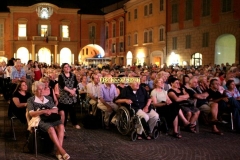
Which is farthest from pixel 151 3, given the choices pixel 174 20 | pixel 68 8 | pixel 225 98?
pixel 225 98

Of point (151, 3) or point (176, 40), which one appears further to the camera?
point (151, 3)

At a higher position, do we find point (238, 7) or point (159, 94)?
point (238, 7)

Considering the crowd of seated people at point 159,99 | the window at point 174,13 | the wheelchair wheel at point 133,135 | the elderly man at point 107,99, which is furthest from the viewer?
the window at point 174,13

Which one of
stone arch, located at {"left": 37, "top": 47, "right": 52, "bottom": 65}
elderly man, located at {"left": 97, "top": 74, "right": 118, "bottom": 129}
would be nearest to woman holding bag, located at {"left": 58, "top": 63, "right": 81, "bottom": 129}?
elderly man, located at {"left": 97, "top": 74, "right": 118, "bottom": 129}

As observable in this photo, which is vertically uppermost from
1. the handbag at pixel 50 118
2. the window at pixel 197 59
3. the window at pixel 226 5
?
the window at pixel 226 5

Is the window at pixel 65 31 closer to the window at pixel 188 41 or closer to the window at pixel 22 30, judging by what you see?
the window at pixel 22 30

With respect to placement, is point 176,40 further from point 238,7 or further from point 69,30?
point 69,30

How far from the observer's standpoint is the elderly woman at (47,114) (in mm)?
6570

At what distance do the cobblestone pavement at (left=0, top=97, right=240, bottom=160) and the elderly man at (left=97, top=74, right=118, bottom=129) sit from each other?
1.83 feet

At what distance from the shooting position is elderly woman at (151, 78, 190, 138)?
347 inches

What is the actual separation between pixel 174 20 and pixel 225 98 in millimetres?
23592

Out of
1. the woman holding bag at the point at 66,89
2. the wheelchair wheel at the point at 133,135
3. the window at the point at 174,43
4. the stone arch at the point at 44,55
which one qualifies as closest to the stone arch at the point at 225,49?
the window at the point at 174,43

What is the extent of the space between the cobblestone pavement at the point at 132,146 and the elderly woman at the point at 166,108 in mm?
357

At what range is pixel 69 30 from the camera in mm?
49812
